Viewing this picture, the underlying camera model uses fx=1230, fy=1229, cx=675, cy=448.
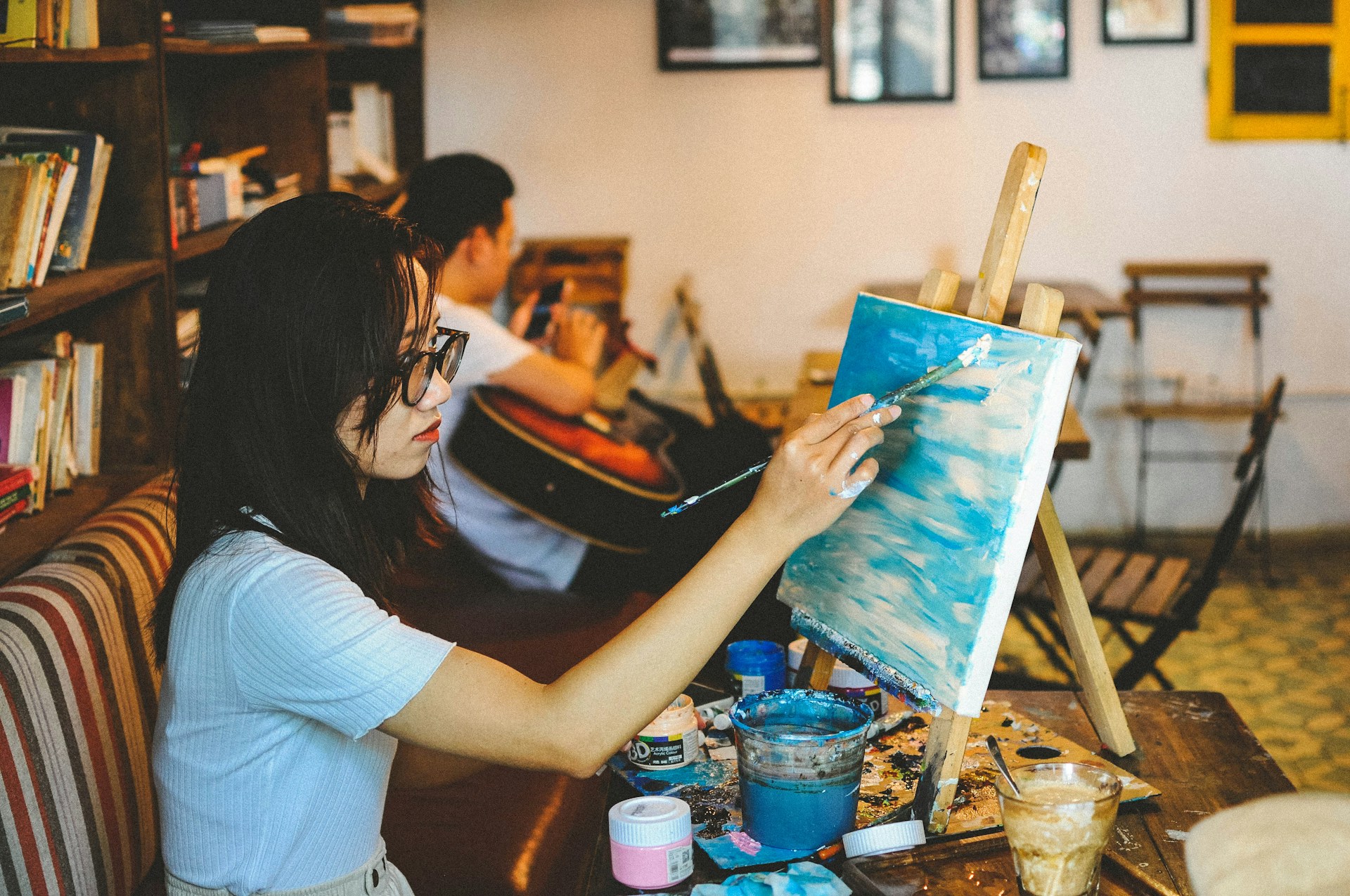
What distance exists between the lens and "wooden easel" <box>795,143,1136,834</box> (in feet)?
4.49

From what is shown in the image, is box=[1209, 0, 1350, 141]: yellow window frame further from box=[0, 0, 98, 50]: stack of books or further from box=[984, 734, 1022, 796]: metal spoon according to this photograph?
box=[984, 734, 1022, 796]: metal spoon

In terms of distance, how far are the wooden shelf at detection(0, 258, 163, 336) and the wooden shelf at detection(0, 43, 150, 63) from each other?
1.19 ft

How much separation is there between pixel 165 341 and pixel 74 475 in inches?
12.2

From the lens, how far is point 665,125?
4.75 m

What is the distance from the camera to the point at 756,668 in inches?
66.6

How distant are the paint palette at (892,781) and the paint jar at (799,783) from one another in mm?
23

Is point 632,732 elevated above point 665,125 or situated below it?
below

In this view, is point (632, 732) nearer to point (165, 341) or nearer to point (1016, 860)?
point (1016, 860)

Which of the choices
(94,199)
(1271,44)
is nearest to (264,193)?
(94,199)

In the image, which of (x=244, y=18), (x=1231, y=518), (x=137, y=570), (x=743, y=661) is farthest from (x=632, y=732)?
(x=244, y=18)

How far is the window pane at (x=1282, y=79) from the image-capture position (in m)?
4.51

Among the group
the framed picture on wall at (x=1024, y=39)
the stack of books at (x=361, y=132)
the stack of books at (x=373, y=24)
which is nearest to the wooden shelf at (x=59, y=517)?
the stack of books at (x=361, y=132)

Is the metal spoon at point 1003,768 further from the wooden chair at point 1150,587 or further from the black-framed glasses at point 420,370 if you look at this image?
the wooden chair at point 1150,587

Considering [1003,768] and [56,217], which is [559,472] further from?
[1003,768]
